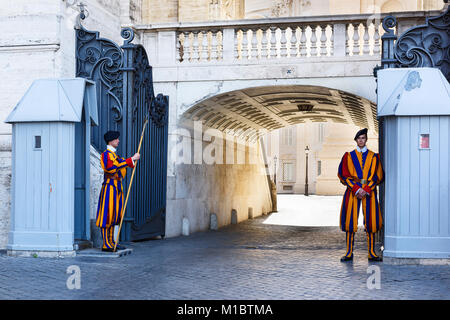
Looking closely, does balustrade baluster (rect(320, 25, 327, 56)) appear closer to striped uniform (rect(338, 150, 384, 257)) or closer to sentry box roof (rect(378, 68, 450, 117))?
sentry box roof (rect(378, 68, 450, 117))

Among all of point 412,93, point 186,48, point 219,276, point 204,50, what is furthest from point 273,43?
point 219,276

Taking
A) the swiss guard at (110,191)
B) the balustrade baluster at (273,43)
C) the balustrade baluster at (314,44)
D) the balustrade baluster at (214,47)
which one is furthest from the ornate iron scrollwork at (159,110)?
the balustrade baluster at (314,44)

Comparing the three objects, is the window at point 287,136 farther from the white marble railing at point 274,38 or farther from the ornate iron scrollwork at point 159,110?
the ornate iron scrollwork at point 159,110

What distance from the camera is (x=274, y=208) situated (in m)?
25.3

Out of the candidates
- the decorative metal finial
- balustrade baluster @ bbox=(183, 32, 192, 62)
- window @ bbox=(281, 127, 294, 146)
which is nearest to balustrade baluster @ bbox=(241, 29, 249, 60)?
balustrade baluster @ bbox=(183, 32, 192, 62)

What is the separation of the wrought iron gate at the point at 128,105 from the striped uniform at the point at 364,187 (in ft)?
12.7

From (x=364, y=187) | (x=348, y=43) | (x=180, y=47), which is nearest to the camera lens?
(x=364, y=187)

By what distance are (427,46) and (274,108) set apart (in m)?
7.25

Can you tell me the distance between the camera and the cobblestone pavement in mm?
6129

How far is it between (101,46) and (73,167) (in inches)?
123

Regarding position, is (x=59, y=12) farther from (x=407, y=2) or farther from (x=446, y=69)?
(x=407, y=2)

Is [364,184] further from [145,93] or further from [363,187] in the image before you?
[145,93]

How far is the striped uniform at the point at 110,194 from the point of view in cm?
874

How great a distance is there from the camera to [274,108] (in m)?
16.8
